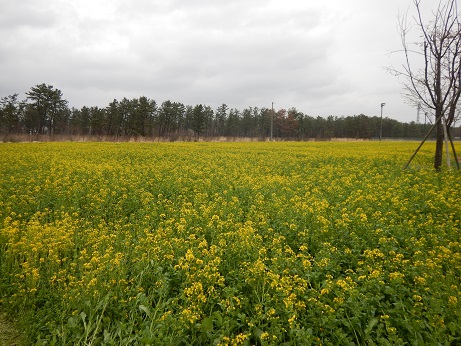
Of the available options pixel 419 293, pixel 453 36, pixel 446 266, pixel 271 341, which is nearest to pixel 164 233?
pixel 271 341

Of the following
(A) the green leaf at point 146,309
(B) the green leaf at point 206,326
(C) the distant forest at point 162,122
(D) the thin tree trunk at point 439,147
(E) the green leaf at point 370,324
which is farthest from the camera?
(C) the distant forest at point 162,122

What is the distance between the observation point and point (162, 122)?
8725 cm

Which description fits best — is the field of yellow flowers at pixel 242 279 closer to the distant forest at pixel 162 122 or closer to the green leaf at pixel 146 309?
the green leaf at pixel 146 309

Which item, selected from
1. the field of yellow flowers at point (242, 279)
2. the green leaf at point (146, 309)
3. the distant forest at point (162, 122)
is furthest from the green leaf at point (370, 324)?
the distant forest at point (162, 122)

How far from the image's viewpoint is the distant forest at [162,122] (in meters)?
62.4

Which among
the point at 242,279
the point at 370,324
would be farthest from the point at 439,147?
the point at 242,279

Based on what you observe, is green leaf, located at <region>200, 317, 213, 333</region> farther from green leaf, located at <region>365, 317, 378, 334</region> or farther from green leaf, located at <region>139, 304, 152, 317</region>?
green leaf, located at <region>365, 317, 378, 334</region>

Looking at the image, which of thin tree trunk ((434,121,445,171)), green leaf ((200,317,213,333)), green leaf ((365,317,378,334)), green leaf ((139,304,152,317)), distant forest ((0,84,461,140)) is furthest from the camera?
distant forest ((0,84,461,140))

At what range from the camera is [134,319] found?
3.41m

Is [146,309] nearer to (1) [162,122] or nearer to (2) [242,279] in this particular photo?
(2) [242,279]

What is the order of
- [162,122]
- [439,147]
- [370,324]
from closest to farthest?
[370,324] < [439,147] < [162,122]

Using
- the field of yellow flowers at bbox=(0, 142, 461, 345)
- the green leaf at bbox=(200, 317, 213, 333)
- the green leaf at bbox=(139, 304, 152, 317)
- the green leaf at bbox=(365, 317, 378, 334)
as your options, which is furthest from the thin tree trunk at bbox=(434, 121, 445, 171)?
the green leaf at bbox=(139, 304, 152, 317)

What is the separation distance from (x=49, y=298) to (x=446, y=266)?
19.4 feet

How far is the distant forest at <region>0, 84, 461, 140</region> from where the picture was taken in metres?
62.4
